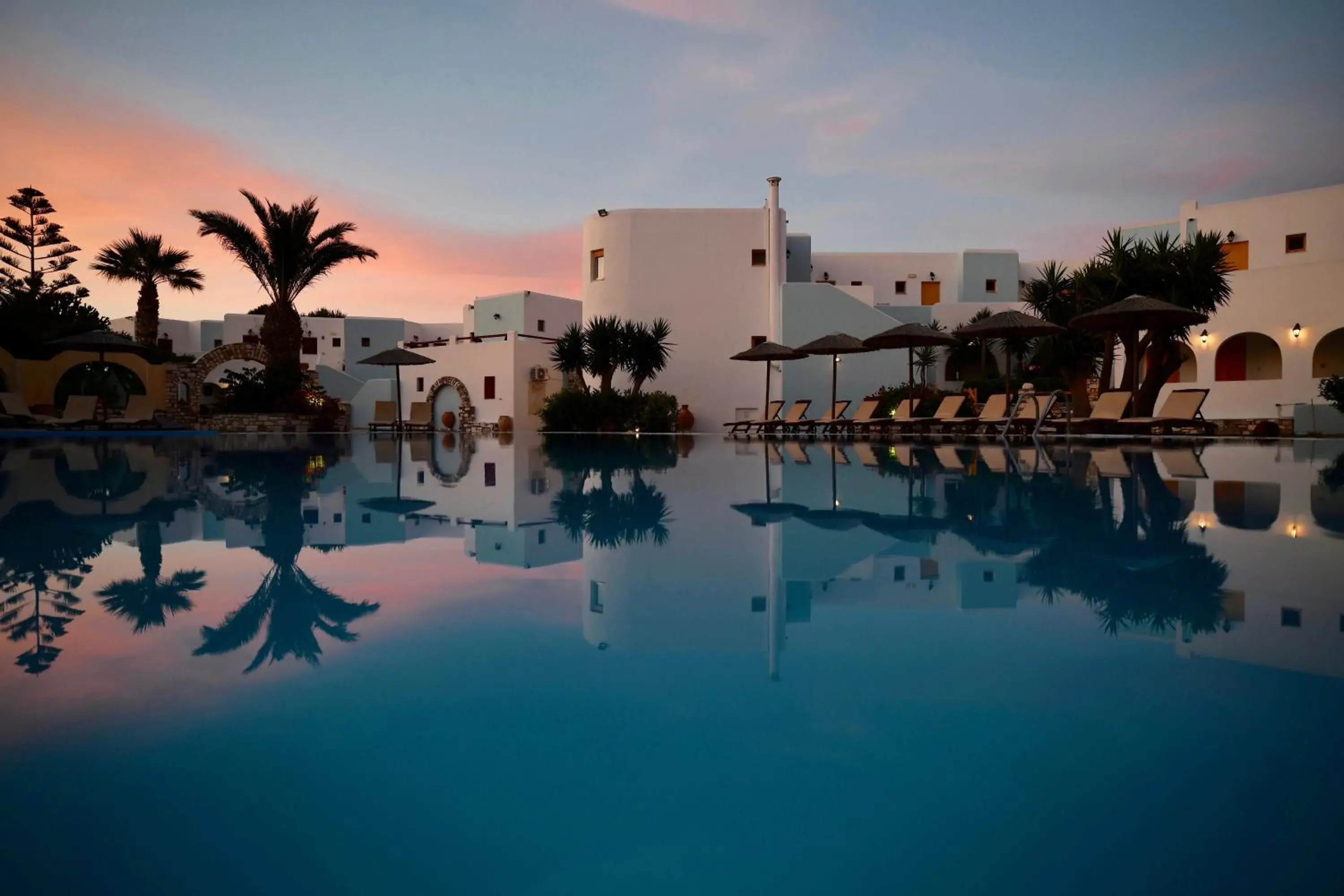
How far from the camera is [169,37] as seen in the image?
16.5 meters

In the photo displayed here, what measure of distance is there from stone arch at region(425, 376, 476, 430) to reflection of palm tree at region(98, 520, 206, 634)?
26323 millimetres

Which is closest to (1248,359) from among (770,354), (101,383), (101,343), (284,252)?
(770,354)

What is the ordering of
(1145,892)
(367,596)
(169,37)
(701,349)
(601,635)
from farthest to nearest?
1. (701,349)
2. (169,37)
3. (367,596)
4. (601,635)
5. (1145,892)

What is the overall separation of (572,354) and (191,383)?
1278 centimetres

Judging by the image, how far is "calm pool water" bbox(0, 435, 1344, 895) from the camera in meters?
1.12

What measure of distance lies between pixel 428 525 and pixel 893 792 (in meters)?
3.70

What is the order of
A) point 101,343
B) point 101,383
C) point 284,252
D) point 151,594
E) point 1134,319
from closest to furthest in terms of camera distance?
point 151,594 → point 1134,319 → point 101,343 → point 284,252 → point 101,383

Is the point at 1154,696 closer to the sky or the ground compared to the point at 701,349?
closer to the ground

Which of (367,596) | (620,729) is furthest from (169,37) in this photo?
(620,729)

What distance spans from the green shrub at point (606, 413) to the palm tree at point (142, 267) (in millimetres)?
14825

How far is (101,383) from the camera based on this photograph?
85.2ft

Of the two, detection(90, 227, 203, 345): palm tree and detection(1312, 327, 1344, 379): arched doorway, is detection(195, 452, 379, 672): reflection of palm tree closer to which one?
detection(1312, 327, 1344, 379): arched doorway

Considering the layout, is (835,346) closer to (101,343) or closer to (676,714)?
(101,343)

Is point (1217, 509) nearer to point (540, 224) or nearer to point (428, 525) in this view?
point (428, 525)
